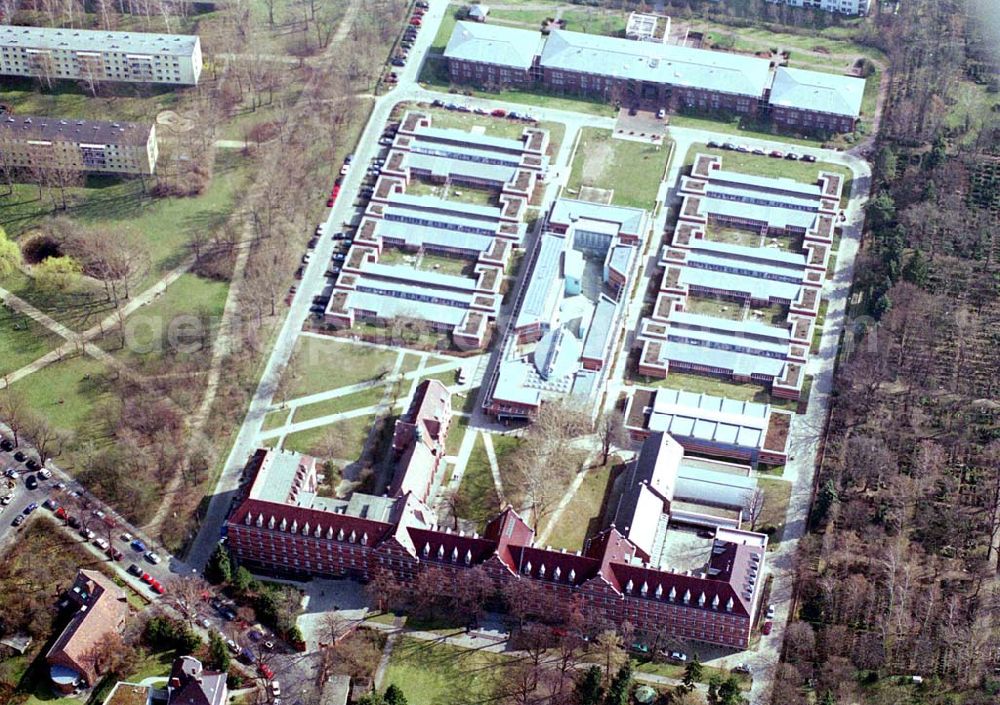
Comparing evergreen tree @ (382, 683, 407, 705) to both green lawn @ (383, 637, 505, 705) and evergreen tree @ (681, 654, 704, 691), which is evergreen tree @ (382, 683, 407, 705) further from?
evergreen tree @ (681, 654, 704, 691)

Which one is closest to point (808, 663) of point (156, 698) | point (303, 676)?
point (303, 676)

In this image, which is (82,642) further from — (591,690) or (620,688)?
(620,688)

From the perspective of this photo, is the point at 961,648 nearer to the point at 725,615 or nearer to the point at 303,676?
the point at 725,615

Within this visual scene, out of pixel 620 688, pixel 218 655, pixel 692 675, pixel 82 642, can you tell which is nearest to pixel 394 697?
pixel 218 655

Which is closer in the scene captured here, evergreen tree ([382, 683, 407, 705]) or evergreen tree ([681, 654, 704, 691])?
evergreen tree ([382, 683, 407, 705])

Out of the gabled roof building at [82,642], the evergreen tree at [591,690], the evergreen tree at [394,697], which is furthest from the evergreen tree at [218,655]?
the evergreen tree at [591,690]

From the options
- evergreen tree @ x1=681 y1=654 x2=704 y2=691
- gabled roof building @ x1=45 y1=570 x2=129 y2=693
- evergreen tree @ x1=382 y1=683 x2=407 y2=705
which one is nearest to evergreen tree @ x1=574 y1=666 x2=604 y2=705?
evergreen tree @ x1=681 y1=654 x2=704 y2=691
